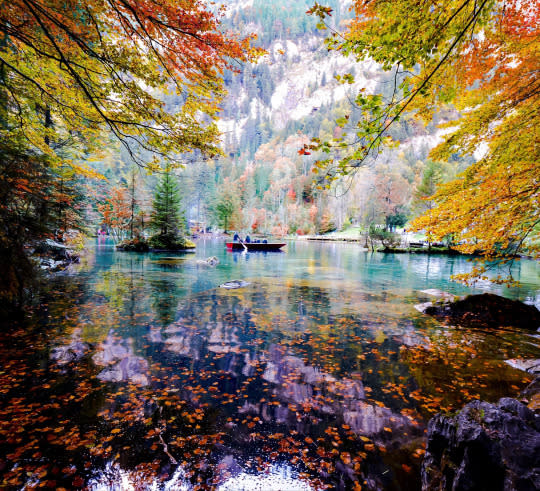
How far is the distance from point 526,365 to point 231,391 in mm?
5815

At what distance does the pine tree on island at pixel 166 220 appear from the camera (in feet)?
101

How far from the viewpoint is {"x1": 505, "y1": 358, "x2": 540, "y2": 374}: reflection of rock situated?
5.35 meters

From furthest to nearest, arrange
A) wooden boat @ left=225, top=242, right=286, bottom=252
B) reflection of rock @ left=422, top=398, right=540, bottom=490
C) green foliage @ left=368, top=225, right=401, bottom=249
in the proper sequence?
green foliage @ left=368, top=225, right=401, bottom=249 < wooden boat @ left=225, top=242, right=286, bottom=252 < reflection of rock @ left=422, top=398, right=540, bottom=490

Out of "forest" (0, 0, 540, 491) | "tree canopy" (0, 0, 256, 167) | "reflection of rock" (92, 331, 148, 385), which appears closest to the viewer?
"forest" (0, 0, 540, 491)

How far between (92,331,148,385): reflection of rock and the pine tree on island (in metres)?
25.8

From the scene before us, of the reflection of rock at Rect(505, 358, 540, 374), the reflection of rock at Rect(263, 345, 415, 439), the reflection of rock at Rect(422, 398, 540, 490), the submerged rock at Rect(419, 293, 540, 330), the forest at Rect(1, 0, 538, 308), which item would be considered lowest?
the reflection of rock at Rect(263, 345, 415, 439)

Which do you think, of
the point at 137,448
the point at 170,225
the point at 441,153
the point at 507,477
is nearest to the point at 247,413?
the point at 137,448

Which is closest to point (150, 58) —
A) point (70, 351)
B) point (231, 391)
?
point (70, 351)

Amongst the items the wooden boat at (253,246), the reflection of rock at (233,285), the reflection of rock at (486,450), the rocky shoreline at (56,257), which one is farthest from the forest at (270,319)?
the wooden boat at (253,246)

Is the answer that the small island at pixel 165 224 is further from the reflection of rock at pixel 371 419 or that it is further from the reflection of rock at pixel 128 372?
the reflection of rock at pixel 371 419

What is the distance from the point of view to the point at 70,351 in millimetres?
5711

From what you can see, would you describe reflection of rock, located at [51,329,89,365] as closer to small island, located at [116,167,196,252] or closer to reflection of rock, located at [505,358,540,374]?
reflection of rock, located at [505,358,540,374]

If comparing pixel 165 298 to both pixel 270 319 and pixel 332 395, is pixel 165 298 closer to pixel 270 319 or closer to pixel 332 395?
pixel 270 319

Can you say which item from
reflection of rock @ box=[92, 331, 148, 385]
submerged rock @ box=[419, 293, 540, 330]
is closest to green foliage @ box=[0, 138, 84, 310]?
reflection of rock @ box=[92, 331, 148, 385]
